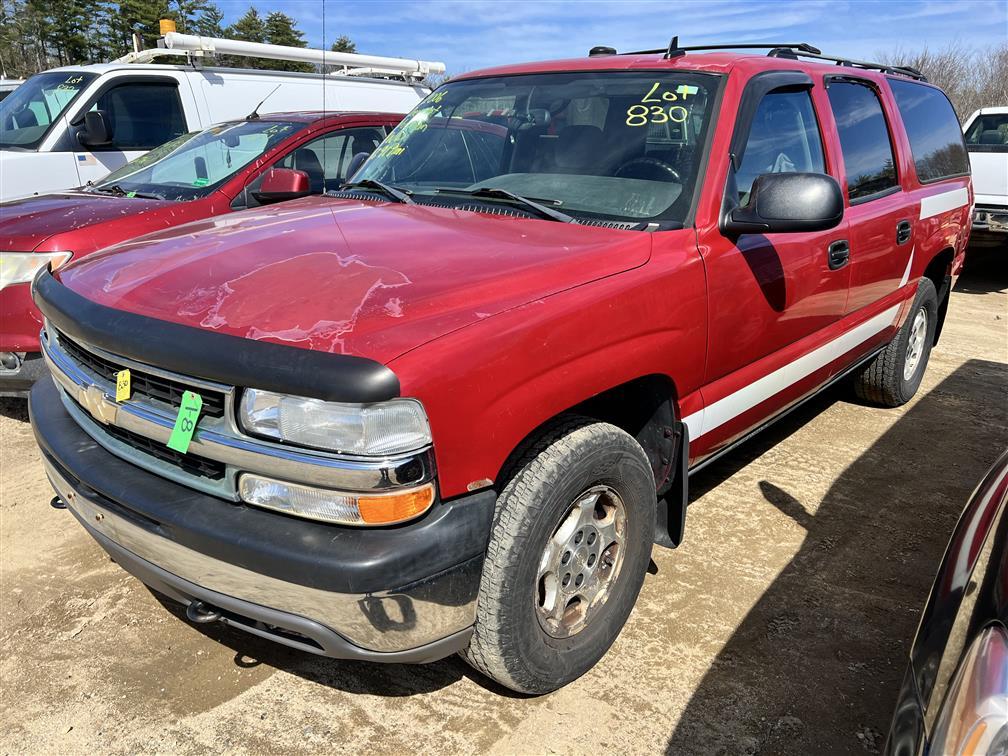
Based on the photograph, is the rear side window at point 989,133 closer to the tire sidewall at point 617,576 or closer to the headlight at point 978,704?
the tire sidewall at point 617,576

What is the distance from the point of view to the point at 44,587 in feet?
9.80

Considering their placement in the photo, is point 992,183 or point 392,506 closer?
point 392,506

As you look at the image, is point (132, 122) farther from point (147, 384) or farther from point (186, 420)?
point (186, 420)

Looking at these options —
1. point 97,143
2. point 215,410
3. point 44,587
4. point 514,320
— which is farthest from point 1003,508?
point 97,143

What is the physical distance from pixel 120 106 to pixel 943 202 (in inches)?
262

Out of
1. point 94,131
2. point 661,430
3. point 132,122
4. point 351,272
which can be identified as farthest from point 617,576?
point 132,122

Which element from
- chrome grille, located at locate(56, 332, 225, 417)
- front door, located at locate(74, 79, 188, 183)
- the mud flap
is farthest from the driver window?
front door, located at locate(74, 79, 188, 183)

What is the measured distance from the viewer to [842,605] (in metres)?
2.94

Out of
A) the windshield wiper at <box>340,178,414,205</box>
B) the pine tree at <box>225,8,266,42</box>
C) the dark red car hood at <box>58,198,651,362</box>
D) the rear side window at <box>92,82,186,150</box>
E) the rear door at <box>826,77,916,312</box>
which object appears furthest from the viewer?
the pine tree at <box>225,8,266,42</box>

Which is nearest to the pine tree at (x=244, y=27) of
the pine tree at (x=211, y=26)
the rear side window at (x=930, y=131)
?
the pine tree at (x=211, y=26)

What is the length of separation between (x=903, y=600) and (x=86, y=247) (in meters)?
4.32

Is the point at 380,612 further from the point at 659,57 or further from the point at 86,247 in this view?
the point at 86,247

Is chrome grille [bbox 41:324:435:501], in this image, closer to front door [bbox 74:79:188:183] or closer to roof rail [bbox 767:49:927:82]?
roof rail [bbox 767:49:927:82]

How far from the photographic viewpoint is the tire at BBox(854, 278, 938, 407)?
4.70 m
